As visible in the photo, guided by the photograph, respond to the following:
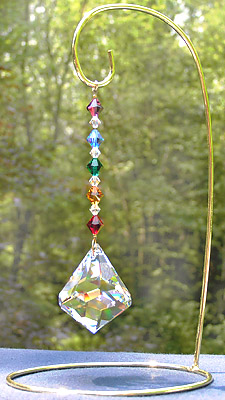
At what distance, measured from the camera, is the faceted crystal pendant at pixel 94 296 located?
1.59m

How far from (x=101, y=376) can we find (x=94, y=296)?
33 centimetres

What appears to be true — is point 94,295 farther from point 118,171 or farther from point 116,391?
point 118,171

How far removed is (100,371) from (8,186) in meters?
2.95

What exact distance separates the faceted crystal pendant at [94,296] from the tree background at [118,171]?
9.88 ft

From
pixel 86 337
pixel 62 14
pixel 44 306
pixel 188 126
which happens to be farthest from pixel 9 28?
pixel 86 337

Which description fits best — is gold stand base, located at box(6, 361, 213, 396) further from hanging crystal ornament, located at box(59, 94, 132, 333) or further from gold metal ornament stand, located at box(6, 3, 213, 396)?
hanging crystal ornament, located at box(59, 94, 132, 333)

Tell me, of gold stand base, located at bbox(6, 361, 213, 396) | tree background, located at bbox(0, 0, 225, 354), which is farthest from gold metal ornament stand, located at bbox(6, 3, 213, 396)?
tree background, located at bbox(0, 0, 225, 354)

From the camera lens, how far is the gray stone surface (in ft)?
5.06

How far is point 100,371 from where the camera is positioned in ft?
6.04

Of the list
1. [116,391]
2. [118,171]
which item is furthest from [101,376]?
[118,171]

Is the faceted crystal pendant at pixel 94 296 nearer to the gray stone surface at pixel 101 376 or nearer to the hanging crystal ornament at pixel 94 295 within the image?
the hanging crystal ornament at pixel 94 295

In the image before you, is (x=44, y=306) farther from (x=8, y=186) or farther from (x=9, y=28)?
(x=9, y=28)

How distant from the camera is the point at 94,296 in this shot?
1.59m

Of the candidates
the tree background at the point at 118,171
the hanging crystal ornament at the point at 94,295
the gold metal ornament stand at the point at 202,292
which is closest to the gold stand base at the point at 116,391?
the gold metal ornament stand at the point at 202,292
